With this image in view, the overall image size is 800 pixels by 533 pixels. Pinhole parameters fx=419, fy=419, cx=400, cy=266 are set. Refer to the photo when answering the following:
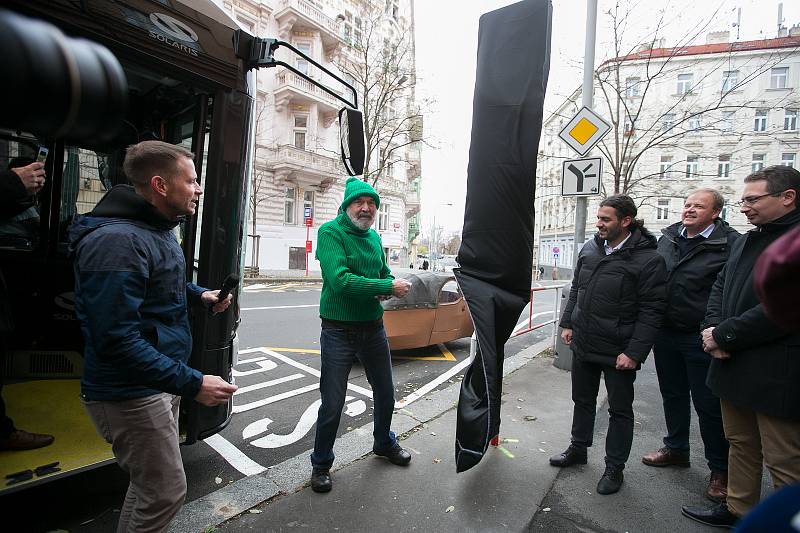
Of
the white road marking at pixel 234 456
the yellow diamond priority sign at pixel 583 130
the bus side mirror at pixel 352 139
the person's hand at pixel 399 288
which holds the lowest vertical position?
the white road marking at pixel 234 456

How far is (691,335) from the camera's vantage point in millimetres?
3227

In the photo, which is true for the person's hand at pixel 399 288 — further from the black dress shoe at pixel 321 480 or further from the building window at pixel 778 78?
the building window at pixel 778 78

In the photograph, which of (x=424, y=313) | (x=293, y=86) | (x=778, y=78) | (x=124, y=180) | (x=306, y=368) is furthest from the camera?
(x=778, y=78)

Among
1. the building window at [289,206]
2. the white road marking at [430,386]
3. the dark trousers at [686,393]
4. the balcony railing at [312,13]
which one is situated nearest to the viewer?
the dark trousers at [686,393]

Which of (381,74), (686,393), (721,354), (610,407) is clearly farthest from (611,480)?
(381,74)

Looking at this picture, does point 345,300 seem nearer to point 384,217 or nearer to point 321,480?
point 321,480

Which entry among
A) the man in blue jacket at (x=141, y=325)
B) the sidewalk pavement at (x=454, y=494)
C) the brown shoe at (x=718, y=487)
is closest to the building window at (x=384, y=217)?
the sidewalk pavement at (x=454, y=494)

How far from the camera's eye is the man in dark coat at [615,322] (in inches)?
120

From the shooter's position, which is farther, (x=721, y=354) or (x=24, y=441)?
(x=24, y=441)

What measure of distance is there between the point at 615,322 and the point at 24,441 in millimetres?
4267

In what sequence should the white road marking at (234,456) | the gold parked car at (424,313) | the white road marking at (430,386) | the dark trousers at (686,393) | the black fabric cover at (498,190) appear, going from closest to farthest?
the black fabric cover at (498,190), the dark trousers at (686,393), the white road marking at (234,456), the white road marking at (430,386), the gold parked car at (424,313)

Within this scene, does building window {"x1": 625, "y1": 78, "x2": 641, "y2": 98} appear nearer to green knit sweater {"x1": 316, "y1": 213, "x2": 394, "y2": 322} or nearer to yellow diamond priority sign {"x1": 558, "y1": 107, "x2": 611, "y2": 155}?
yellow diamond priority sign {"x1": 558, "y1": 107, "x2": 611, "y2": 155}

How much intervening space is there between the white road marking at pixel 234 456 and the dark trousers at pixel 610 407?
8.33 ft

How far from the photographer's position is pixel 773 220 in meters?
2.41
